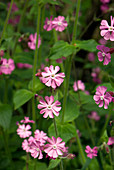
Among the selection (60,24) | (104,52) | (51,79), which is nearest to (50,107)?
(51,79)

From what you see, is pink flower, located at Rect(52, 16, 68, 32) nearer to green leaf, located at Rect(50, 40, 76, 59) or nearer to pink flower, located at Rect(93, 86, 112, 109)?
green leaf, located at Rect(50, 40, 76, 59)

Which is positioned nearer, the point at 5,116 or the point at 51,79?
the point at 51,79

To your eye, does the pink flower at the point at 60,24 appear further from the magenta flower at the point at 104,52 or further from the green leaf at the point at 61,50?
the magenta flower at the point at 104,52

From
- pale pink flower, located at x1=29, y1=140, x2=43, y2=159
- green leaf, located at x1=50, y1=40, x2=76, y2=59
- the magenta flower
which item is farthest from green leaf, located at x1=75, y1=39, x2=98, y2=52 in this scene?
pale pink flower, located at x1=29, y1=140, x2=43, y2=159

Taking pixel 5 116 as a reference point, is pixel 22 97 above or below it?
above

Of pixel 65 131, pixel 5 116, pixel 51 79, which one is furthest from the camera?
pixel 5 116

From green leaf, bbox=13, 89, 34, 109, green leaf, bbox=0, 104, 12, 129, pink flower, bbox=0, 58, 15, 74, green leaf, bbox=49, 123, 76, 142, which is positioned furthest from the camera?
pink flower, bbox=0, 58, 15, 74

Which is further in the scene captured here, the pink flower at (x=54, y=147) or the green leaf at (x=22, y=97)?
the green leaf at (x=22, y=97)

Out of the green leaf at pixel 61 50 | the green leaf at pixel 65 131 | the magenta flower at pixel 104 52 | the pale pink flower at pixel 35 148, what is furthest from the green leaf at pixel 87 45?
the pale pink flower at pixel 35 148

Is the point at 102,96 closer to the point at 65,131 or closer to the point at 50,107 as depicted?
the point at 50,107

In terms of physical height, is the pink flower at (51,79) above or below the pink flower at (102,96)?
above
